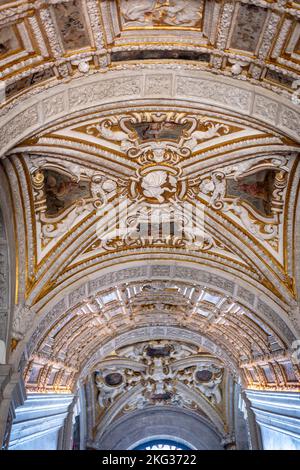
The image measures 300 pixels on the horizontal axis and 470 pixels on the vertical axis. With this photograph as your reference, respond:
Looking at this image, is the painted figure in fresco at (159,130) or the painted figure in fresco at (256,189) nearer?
the painted figure in fresco at (159,130)

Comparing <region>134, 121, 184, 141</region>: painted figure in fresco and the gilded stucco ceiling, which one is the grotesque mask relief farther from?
<region>134, 121, 184, 141</region>: painted figure in fresco

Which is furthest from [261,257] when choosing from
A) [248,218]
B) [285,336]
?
[285,336]

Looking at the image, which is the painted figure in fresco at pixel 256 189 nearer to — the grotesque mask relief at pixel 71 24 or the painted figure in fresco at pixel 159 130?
the painted figure in fresco at pixel 159 130

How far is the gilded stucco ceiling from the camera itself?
704 centimetres

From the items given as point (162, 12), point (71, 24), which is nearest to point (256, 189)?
point (162, 12)

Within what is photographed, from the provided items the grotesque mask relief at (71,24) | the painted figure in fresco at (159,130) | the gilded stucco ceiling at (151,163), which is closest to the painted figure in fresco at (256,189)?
the gilded stucco ceiling at (151,163)

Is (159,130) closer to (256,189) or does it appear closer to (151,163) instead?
(151,163)

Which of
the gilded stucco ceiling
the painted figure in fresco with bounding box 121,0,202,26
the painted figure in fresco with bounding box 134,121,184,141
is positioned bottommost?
the gilded stucco ceiling

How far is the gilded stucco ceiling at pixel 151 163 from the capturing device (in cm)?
704

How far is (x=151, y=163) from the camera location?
9773 millimetres

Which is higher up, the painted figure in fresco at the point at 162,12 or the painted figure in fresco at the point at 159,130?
the painted figure in fresco at the point at 159,130

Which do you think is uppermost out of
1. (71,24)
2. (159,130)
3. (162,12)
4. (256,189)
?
(159,130)

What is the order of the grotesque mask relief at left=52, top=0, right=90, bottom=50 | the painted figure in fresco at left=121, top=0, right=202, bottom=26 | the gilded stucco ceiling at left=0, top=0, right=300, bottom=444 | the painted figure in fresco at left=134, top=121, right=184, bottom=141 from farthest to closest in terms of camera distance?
the painted figure in fresco at left=134, top=121, right=184, bottom=141 < the gilded stucco ceiling at left=0, top=0, right=300, bottom=444 < the painted figure in fresco at left=121, top=0, right=202, bottom=26 < the grotesque mask relief at left=52, top=0, right=90, bottom=50

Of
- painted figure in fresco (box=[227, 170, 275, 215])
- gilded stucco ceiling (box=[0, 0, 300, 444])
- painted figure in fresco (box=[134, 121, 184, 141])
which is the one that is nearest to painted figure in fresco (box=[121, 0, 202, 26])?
gilded stucco ceiling (box=[0, 0, 300, 444])
